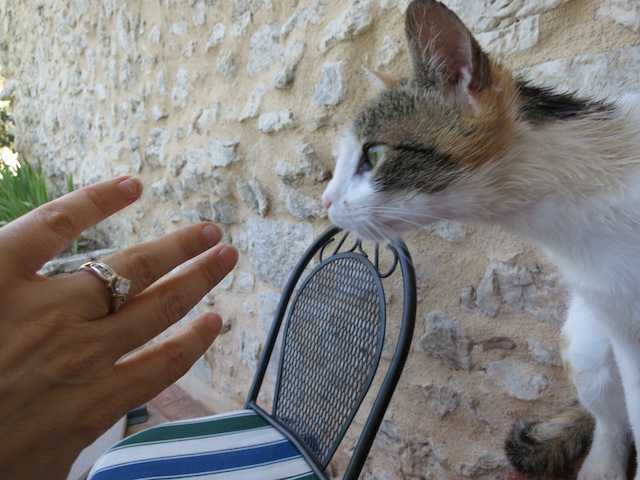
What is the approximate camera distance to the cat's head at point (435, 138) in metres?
0.74

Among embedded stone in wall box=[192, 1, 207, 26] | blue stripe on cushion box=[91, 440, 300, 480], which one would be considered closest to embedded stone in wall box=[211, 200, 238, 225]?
embedded stone in wall box=[192, 1, 207, 26]

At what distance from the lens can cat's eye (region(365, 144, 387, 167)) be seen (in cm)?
86

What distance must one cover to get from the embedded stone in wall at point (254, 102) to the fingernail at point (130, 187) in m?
1.00

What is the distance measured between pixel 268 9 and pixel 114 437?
2071mm

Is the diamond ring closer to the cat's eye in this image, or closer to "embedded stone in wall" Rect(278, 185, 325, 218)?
the cat's eye

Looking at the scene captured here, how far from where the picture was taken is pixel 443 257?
118 cm

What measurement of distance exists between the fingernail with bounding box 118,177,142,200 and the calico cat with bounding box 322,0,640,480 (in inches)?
14.5

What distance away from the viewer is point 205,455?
108cm

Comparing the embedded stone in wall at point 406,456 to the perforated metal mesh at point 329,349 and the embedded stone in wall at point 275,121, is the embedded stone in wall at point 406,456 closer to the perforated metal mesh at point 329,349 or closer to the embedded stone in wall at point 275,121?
the perforated metal mesh at point 329,349

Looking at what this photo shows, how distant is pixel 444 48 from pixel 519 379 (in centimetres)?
79

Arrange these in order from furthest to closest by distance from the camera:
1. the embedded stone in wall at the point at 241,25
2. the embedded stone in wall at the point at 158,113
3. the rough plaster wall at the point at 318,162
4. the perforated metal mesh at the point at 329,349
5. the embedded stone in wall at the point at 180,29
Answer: the embedded stone in wall at the point at 158,113 → the embedded stone in wall at the point at 180,29 → the embedded stone in wall at the point at 241,25 → the perforated metal mesh at the point at 329,349 → the rough plaster wall at the point at 318,162

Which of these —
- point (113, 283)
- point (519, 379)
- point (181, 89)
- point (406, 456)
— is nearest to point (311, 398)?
point (406, 456)

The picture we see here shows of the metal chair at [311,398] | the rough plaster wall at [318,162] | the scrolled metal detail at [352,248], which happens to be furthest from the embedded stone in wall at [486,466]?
the scrolled metal detail at [352,248]

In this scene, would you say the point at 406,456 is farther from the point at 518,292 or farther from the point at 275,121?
the point at 275,121
